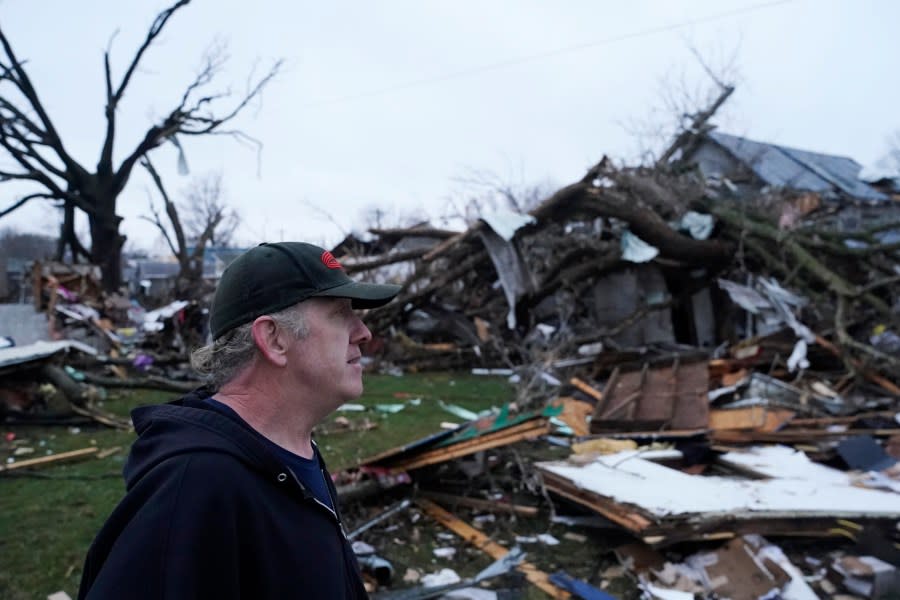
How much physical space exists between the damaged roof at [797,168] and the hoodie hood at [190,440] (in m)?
22.7

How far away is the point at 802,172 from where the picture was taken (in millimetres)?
22844

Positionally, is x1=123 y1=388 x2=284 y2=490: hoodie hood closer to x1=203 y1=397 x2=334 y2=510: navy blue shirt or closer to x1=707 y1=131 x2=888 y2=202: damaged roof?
x1=203 y1=397 x2=334 y2=510: navy blue shirt

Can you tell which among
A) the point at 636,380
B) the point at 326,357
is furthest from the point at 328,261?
the point at 636,380

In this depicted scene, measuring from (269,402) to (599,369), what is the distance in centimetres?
879

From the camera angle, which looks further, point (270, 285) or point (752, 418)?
point (752, 418)

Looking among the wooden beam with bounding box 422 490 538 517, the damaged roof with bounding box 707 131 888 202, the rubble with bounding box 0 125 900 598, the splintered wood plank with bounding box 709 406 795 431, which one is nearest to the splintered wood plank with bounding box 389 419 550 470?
the rubble with bounding box 0 125 900 598

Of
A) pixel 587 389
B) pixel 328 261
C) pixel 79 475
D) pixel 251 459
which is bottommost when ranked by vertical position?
pixel 587 389

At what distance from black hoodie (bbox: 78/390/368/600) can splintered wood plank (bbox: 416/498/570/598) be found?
2.87 m

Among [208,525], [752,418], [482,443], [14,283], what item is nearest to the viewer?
[208,525]

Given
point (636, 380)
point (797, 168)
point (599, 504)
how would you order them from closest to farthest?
point (599, 504) → point (636, 380) → point (797, 168)

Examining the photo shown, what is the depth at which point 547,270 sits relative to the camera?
39.9ft

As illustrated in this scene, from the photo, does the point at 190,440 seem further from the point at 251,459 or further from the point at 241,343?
the point at 241,343

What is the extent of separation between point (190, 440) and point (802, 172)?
26.0 metres

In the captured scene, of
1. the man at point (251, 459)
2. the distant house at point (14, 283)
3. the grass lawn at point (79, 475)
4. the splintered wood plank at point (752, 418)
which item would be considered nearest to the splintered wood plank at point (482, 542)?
the grass lawn at point (79, 475)
